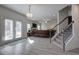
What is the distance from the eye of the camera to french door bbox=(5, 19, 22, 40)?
296 cm

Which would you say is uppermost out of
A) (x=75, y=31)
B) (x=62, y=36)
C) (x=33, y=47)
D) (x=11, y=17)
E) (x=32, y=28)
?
(x=11, y=17)

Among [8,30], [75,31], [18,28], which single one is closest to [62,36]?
[75,31]

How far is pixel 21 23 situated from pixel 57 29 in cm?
120

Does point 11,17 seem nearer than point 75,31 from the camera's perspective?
Yes

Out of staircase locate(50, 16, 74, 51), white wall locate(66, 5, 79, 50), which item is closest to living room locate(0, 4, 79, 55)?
staircase locate(50, 16, 74, 51)

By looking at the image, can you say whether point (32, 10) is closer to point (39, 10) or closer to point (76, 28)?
point (39, 10)

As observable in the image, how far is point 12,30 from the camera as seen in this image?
10.0ft

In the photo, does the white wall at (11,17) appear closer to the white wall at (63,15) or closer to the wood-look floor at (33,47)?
the wood-look floor at (33,47)

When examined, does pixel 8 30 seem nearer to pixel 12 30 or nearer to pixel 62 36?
pixel 12 30

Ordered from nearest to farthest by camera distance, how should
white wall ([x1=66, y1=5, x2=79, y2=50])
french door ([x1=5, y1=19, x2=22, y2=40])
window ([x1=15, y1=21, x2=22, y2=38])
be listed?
french door ([x1=5, y1=19, x2=22, y2=40]) → window ([x1=15, y1=21, x2=22, y2=38]) → white wall ([x1=66, y1=5, x2=79, y2=50])

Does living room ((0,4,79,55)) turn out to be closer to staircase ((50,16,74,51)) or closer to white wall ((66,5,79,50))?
staircase ((50,16,74,51))
